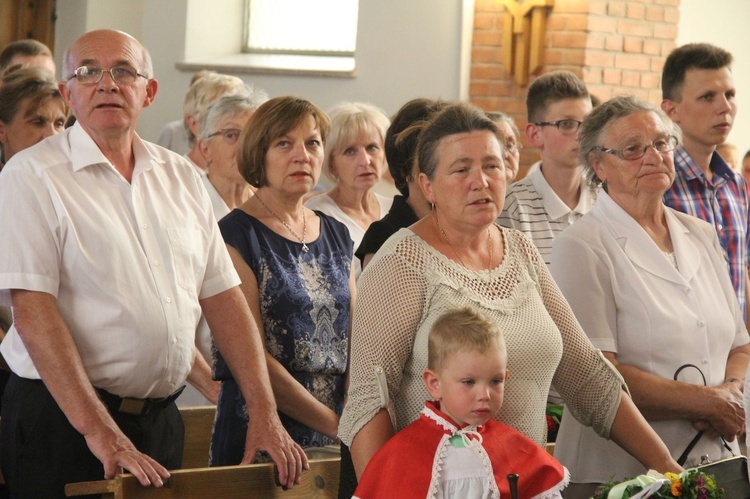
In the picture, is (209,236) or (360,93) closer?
(209,236)

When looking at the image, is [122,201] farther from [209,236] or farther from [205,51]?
[205,51]

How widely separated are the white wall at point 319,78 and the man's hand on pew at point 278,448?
492 cm

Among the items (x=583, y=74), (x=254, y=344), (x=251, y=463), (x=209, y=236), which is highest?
(x=583, y=74)

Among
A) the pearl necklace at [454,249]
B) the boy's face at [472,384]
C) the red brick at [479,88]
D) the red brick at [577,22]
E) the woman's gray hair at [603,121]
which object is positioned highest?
the red brick at [577,22]

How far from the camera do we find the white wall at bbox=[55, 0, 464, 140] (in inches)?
301

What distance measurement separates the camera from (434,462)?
2.25 meters

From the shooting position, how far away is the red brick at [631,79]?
24.1 ft

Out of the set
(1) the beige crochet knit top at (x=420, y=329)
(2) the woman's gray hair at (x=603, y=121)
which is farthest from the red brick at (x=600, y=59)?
(1) the beige crochet knit top at (x=420, y=329)

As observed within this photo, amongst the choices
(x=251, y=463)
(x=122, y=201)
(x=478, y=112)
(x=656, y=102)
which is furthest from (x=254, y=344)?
(x=656, y=102)

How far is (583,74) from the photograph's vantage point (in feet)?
23.5

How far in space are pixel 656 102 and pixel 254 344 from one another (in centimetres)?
519

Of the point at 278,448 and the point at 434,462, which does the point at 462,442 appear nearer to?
the point at 434,462

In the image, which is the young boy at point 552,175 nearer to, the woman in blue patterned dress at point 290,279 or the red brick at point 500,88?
the woman in blue patterned dress at point 290,279

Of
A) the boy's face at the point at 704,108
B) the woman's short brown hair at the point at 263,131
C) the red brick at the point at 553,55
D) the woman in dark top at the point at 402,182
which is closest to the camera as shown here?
the woman in dark top at the point at 402,182
